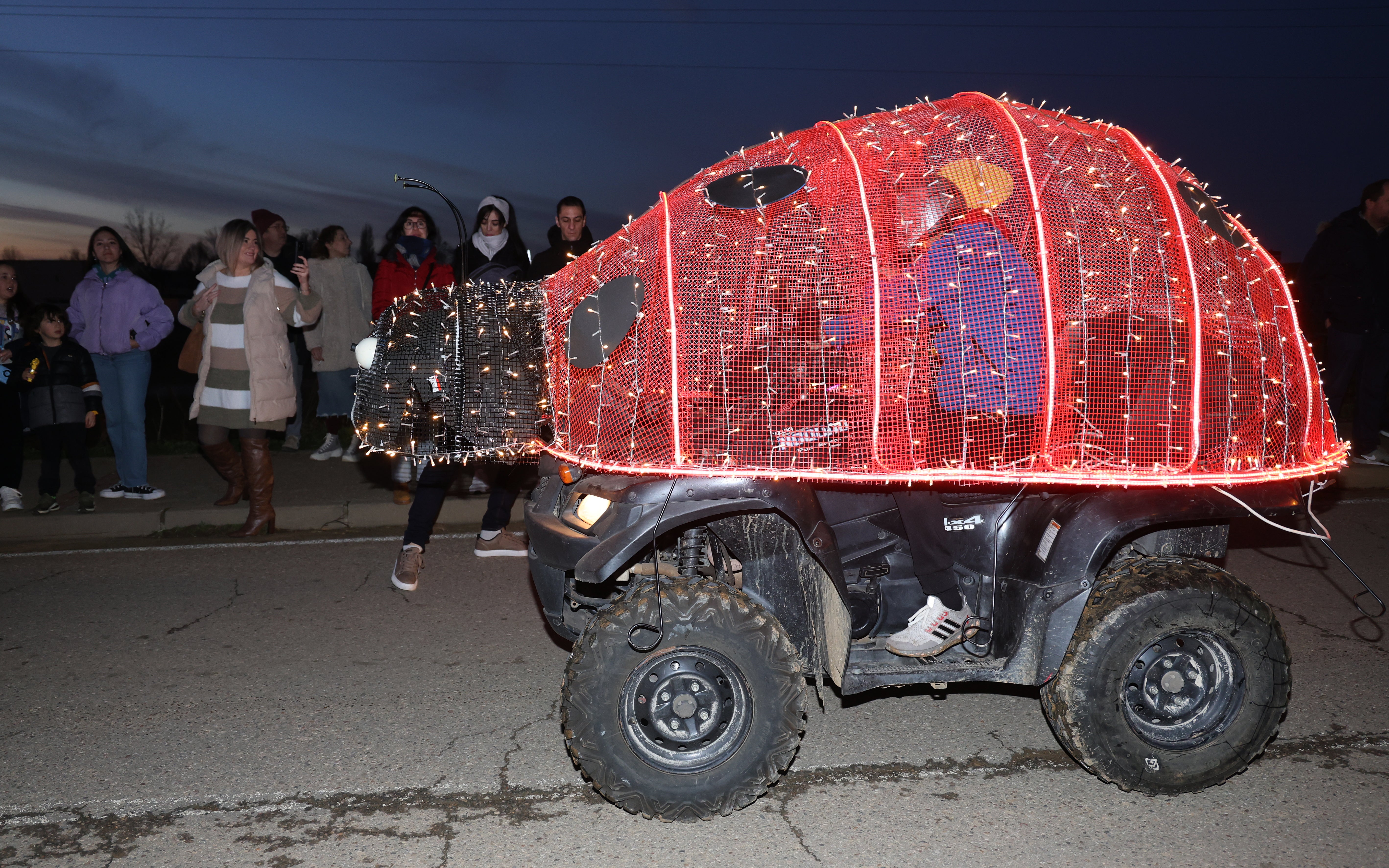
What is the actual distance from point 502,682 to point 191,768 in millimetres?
1293

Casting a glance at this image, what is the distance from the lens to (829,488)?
3.39m

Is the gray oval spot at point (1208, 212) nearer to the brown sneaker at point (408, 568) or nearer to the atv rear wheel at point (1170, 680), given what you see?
the atv rear wheel at point (1170, 680)

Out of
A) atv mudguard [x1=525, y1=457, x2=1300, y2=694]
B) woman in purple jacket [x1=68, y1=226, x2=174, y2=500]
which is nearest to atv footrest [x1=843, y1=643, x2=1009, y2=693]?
atv mudguard [x1=525, y1=457, x2=1300, y2=694]

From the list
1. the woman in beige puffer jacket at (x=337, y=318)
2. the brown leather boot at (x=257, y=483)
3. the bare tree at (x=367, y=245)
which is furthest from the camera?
the bare tree at (x=367, y=245)

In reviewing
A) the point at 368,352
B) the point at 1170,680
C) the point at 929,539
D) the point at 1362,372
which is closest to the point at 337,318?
the point at 368,352

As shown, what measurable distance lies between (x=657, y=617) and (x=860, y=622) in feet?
2.79

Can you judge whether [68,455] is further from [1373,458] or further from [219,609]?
[1373,458]

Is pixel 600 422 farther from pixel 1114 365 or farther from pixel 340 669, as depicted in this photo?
pixel 340 669

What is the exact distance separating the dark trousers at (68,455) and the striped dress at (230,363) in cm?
165

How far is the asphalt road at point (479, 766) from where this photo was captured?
311 cm

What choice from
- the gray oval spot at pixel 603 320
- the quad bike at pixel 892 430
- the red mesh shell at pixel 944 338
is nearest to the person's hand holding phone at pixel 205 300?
the quad bike at pixel 892 430

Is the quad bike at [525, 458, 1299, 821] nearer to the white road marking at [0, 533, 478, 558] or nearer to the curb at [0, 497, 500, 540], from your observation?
the white road marking at [0, 533, 478, 558]

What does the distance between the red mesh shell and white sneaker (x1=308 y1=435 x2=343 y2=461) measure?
704 centimetres

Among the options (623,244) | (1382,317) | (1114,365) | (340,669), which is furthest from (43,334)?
(1382,317)
